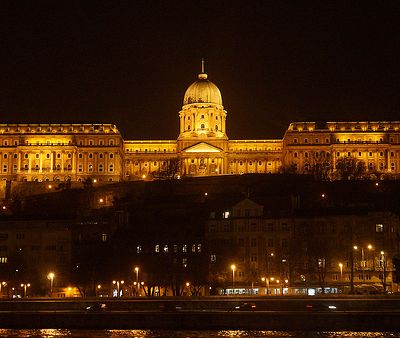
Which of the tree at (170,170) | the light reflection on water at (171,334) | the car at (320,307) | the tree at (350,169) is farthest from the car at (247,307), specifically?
the tree at (170,170)

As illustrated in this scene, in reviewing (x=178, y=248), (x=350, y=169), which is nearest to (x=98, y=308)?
(x=178, y=248)

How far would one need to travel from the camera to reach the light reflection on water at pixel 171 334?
6425 centimetres

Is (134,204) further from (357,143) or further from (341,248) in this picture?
(357,143)

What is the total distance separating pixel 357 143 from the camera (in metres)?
200

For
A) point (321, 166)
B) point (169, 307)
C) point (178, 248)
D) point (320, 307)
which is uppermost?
point (321, 166)

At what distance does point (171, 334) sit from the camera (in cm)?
6606

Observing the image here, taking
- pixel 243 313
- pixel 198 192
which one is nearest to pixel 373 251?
pixel 243 313

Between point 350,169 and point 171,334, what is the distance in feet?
372

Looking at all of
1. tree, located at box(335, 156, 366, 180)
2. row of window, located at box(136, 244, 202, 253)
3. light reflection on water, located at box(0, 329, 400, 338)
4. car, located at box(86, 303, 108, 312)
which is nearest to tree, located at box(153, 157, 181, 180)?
tree, located at box(335, 156, 366, 180)

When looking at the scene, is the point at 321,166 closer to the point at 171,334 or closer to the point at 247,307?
the point at 247,307

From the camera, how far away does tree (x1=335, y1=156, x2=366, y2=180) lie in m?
169

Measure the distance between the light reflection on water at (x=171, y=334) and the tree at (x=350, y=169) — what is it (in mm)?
100548

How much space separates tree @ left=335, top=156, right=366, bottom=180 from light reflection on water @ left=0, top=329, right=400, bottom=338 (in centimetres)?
10055

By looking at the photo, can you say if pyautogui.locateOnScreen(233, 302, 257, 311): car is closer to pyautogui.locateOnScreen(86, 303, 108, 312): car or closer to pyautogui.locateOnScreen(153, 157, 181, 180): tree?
pyautogui.locateOnScreen(86, 303, 108, 312): car
